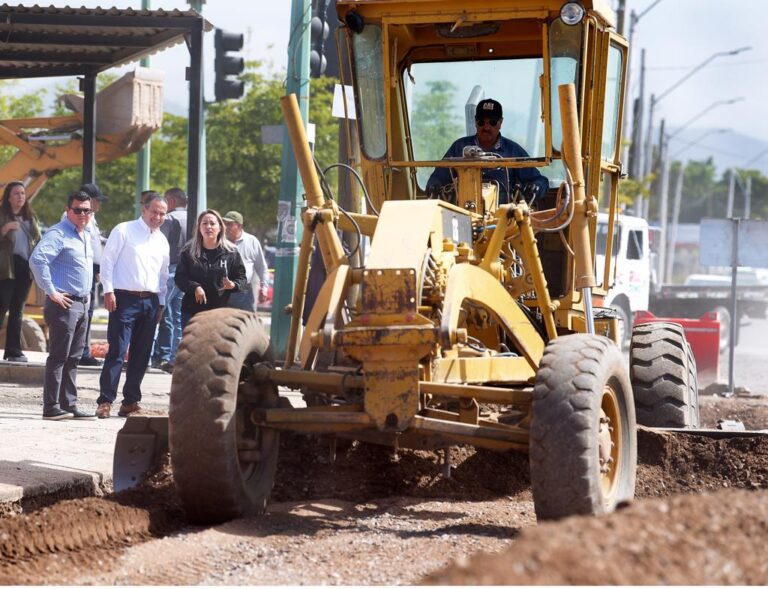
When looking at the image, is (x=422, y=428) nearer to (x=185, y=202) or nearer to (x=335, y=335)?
(x=335, y=335)

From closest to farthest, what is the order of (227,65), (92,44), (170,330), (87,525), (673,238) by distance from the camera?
(87,525)
(92,44)
(170,330)
(227,65)
(673,238)

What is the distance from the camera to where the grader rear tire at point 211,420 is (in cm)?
699

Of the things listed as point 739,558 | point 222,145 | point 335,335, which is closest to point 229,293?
point 335,335

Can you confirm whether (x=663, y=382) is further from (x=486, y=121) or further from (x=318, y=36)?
(x=318, y=36)

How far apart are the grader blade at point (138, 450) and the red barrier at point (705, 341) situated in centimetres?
1045

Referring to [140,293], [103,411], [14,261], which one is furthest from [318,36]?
[103,411]

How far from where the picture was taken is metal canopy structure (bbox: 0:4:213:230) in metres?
14.3

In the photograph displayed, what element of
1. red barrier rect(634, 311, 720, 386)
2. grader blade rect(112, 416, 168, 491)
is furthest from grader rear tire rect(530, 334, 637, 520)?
red barrier rect(634, 311, 720, 386)

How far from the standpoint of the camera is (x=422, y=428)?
697 centimetres

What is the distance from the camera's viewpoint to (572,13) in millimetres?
8492

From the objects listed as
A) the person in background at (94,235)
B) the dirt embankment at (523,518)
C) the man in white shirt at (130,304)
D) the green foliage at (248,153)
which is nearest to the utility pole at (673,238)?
the green foliage at (248,153)

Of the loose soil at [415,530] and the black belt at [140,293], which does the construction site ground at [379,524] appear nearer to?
the loose soil at [415,530]

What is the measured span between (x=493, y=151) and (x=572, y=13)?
3.63ft

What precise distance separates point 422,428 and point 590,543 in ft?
7.88
